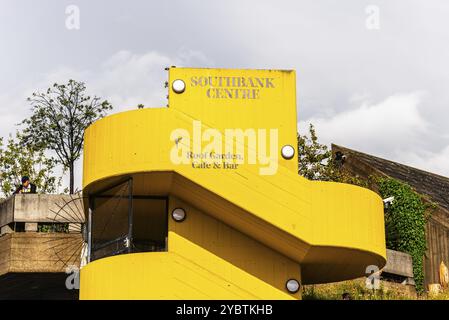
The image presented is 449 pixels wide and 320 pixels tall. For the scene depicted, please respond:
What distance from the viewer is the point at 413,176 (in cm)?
4997

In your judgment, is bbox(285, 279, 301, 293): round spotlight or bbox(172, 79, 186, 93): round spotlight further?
bbox(172, 79, 186, 93): round spotlight

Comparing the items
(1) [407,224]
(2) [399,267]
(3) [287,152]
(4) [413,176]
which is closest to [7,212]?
(3) [287,152]

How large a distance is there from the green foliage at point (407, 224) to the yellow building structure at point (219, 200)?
12.0 meters

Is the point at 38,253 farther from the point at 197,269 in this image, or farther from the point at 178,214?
the point at 197,269

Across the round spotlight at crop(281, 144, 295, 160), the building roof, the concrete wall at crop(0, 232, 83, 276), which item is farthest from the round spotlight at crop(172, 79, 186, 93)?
the building roof

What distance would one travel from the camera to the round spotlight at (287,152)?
2756 centimetres

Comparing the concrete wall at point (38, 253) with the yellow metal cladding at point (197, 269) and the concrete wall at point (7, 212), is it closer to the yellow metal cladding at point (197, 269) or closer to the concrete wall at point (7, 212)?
the concrete wall at point (7, 212)

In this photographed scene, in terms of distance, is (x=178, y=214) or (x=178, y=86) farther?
(x=178, y=86)

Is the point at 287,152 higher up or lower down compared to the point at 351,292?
higher up

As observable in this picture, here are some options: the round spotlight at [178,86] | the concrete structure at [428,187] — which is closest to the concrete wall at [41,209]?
the round spotlight at [178,86]

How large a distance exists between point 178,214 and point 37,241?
20.4 ft

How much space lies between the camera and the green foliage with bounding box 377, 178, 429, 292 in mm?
40531

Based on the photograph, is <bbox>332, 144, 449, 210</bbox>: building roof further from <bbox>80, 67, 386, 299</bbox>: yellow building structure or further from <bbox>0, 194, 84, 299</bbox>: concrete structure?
<bbox>80, 67, 386, 299</bbox>: yellow building structure
